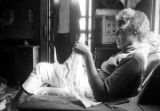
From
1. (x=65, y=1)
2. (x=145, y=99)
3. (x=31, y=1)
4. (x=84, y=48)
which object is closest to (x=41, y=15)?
(x=31, y=1)

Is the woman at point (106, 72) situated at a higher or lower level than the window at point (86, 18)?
lower

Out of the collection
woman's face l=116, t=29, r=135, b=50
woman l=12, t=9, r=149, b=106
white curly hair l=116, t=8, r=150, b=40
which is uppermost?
white curly hair l=116, t=8, r=150, b=40

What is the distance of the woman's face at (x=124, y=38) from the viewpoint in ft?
5.25

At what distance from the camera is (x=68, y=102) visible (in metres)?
1.33

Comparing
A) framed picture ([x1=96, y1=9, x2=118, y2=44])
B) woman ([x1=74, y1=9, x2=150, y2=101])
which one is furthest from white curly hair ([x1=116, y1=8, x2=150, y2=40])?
framed picture ([x1=96, y1=9, x2=118, y2=44])

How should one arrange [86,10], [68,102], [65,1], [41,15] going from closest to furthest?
[68,102], [65,1], [86,10], [41,15]

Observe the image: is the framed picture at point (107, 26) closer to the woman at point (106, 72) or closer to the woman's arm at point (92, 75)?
the woman at point (106, 72)

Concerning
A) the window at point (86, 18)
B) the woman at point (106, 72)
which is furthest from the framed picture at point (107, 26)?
the woman at point (106, 72)

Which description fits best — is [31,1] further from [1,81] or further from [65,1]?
[1,81]

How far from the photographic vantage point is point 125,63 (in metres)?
1.47

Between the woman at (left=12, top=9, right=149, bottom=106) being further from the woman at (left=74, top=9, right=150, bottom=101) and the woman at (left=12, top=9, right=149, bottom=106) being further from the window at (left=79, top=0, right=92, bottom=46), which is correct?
the window at (left=79, top=0, right=92, bottom=46)

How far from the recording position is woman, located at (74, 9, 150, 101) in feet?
4.78

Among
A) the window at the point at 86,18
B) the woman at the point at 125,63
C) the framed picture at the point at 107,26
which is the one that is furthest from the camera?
the window at the point at 86,18

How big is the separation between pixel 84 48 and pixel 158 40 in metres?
0.86
